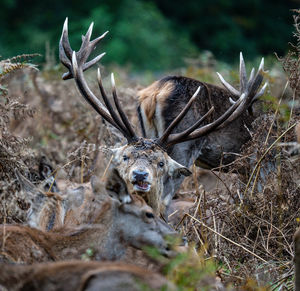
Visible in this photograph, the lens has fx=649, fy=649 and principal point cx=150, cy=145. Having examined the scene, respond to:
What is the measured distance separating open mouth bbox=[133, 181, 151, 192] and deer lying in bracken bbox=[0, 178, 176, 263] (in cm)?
107

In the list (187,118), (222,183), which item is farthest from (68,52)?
(222,183)

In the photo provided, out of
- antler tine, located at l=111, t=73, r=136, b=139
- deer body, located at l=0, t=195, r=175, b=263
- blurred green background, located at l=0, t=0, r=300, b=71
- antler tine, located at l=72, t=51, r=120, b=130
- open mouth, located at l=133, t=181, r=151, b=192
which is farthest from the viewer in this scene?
blurred green background, located at l=0, t=0, r=300, b=71

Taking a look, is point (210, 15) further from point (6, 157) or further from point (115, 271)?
point (115, 271)

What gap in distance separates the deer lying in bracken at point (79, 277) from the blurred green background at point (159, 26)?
838 inches

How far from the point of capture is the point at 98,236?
4.85 meters

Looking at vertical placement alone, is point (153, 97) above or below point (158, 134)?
above

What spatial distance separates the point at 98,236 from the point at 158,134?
106 inches

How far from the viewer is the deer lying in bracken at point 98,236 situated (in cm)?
454

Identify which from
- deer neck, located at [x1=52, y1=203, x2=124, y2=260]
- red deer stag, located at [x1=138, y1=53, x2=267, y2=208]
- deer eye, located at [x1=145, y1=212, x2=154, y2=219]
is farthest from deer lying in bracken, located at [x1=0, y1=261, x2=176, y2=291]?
red deer stag, located at [x1=138, y1=53, x2=267, y2=208]

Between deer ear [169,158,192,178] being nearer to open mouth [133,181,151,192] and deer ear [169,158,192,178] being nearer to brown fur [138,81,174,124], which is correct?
open mouth [133,181,151,192]

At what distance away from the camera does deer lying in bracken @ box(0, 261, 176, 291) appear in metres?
3.77

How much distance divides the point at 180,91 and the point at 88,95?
1.08 m

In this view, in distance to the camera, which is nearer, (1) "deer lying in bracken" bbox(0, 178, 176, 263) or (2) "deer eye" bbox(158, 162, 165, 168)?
(1) "deer lying in bracken" bbox(0, 178, 176, 263)

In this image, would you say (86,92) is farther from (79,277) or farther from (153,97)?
(79,277)
